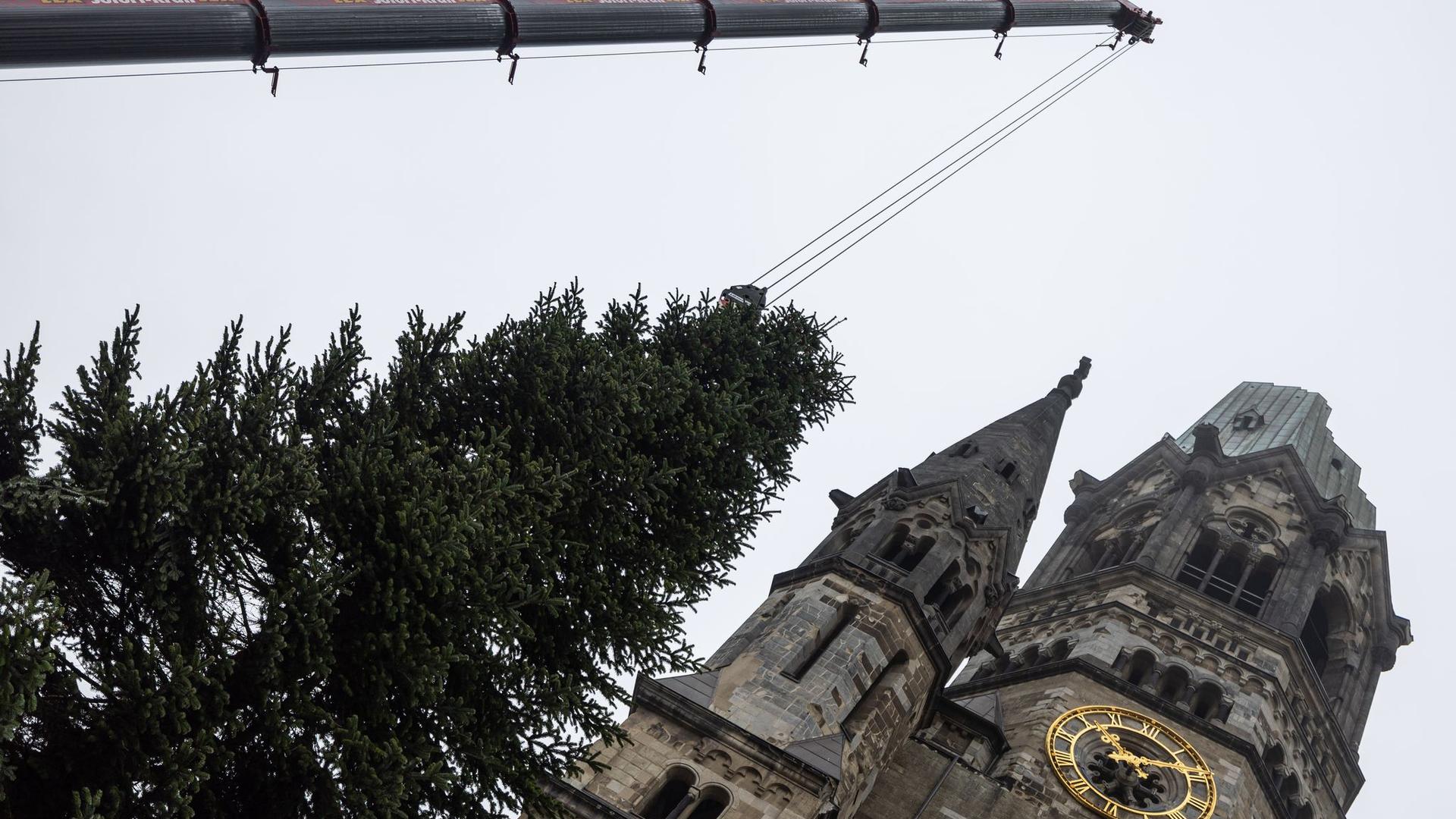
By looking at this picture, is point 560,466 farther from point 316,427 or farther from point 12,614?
point 12,614

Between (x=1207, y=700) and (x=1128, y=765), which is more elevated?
(x=1207, y=700)

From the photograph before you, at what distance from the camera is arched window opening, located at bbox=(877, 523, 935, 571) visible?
32000 millimetres

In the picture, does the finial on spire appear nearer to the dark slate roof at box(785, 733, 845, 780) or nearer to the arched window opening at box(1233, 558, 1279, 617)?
the arched window opening at box(1233, 558, 1279, 617)

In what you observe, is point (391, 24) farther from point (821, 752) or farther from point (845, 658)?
point (845, 658)

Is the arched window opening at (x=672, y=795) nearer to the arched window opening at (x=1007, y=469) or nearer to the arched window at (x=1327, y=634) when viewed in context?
the arched window opening at (x=1007, y=469)

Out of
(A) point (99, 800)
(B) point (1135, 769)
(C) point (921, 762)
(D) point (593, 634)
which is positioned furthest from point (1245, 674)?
A: (A) point (99, 800)

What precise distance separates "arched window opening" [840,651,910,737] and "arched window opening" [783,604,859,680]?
106 cm

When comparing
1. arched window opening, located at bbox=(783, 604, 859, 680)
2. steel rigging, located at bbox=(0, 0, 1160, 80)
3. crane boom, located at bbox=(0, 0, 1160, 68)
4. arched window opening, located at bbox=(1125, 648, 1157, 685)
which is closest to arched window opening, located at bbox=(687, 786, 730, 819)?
arched window opening, located at bbox=(783, 604, 859, 680)

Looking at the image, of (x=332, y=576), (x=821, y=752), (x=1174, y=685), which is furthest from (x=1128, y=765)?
(x=332, y=576)

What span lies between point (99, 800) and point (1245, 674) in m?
30.2

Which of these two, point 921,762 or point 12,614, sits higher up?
point 921,762

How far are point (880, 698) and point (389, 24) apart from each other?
17313 millimetres

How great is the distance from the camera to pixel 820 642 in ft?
93.8

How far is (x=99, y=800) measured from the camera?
1296cm
